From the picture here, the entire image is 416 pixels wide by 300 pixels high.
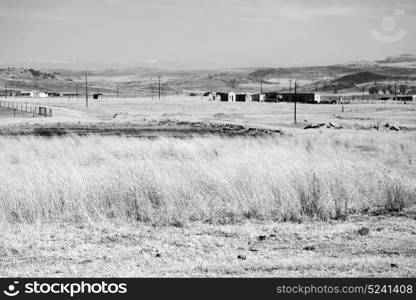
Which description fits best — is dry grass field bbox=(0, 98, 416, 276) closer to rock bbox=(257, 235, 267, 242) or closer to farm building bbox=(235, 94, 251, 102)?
rock bbox=(257, 235, 267, 242)

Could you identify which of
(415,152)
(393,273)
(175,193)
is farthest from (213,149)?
(393,273)

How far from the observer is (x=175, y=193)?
11531 mm

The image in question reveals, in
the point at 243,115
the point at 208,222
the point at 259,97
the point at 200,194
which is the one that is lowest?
the point at 243,115

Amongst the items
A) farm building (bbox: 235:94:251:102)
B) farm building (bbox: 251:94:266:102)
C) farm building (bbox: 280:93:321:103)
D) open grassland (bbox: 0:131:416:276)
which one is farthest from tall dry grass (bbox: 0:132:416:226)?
farm building (bbox: 251:94:266:102)

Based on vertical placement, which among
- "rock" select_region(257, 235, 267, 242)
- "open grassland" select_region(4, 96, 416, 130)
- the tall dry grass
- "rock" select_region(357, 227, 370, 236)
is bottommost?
"open grassland" select_region(4, 96, 416, 130)

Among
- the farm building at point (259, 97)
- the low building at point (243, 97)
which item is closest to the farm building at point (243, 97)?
the low building at point (243, 97)

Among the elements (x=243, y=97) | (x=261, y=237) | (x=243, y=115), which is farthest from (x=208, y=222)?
(x=243, y=97)

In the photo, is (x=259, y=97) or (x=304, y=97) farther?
(x=259, y=97)

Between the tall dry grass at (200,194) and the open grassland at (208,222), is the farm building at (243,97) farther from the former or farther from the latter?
the tall dry grass at (200,194)

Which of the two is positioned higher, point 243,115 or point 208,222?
point 208,222

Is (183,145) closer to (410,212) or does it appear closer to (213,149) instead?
(213,149)

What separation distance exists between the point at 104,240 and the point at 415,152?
19.1 meters

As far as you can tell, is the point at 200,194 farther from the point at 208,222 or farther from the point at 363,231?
the point at 363,231

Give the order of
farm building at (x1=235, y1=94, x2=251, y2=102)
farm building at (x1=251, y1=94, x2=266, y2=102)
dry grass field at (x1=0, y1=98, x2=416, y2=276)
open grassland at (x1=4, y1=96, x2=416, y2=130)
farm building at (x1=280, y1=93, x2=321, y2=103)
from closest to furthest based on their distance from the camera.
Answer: dry grass field at (x1=0, y1=98, x2=416, y2=276) → open grassland at (x1=4, y1=96, x2=416, y2=130) → farm building at (x1=280, y1=93, x2=321, y2=103) → farm building at (x1=235, y1=94, x2=251, y2=102) → farm building at (x1=251, y1=94, x2=266, y2=102)
